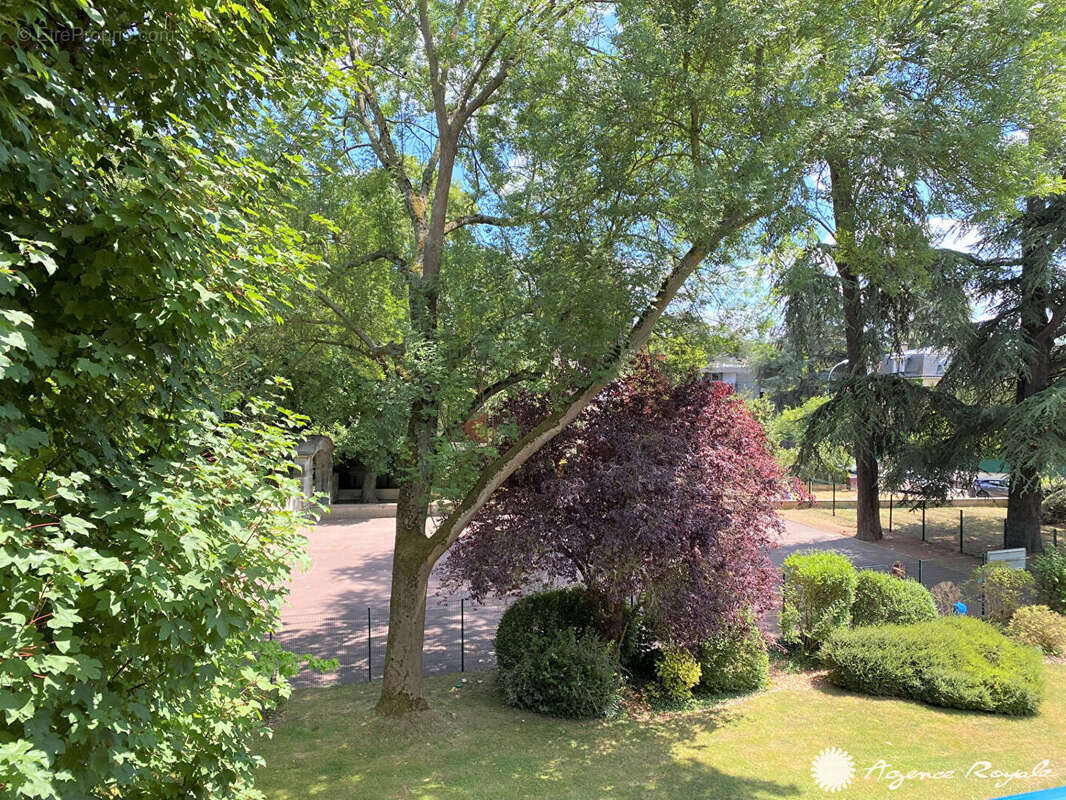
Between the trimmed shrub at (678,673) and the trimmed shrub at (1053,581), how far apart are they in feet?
28.1

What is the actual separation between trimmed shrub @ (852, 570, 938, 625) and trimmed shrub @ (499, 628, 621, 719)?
16.3 ft

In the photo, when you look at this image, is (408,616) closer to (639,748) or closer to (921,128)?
(639,748)

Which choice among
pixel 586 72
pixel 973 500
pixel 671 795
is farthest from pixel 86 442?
pixel 973 500

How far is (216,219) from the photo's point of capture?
3049mm

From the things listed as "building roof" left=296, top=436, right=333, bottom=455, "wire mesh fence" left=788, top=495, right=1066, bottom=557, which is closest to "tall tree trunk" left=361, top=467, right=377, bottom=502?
"building roof" left=296, top=436, right=333, bottom=455

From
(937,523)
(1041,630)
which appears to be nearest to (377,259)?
(1041,630)

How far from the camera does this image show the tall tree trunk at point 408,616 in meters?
8.27

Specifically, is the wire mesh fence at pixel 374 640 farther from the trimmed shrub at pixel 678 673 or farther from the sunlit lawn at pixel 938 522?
the sunlit lawn at pixel 938 522

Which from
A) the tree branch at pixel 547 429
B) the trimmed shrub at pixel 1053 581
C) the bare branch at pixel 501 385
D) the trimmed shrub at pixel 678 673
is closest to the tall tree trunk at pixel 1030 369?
the trimmed shrub at pixel 1053 581

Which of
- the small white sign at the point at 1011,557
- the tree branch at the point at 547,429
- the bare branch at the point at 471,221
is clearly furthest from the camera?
the small white sign at the point at 1011,557

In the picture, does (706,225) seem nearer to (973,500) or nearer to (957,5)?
(957,5)

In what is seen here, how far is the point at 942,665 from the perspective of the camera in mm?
8867

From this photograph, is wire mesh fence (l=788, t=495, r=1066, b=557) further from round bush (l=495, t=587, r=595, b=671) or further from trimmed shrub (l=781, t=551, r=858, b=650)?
round bush (l=495, t=587, r=595, b=671)

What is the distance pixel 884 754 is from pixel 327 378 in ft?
47.5
